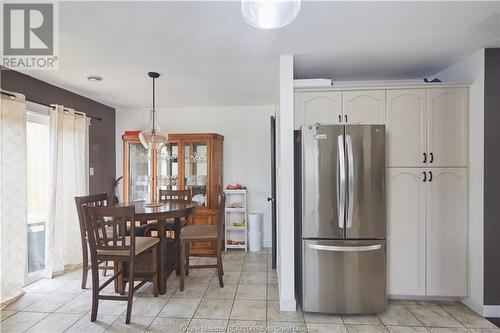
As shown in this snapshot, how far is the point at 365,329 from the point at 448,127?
1.94 meters

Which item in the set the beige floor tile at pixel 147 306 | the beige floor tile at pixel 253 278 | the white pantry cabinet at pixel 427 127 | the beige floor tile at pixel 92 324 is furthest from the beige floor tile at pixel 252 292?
the white pantry cabinet at pixel 427 127

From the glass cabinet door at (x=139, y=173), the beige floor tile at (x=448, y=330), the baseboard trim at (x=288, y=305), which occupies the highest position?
the glass cabinet door at (x=139, y=173)

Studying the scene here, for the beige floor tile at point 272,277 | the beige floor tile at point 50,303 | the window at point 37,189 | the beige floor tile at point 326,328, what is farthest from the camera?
the window at point 37,189

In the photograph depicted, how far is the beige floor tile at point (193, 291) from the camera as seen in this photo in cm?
273

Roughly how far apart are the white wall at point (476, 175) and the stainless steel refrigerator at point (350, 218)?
2.92 feet

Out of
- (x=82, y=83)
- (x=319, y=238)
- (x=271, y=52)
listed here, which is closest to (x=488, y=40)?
(x=271, y=52)

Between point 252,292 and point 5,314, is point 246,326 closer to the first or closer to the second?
point 252,292

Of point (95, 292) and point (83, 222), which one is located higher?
point (83, 222)

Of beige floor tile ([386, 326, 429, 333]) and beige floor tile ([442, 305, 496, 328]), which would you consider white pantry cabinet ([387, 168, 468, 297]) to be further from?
beige floor tile ([386, 326, 429, 333])

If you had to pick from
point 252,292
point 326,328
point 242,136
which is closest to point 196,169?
point 242,136

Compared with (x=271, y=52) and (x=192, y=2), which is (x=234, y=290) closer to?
(x=271, y=52)

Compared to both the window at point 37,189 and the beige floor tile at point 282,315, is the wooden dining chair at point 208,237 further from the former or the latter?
the window at point 37,189

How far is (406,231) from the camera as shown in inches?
101

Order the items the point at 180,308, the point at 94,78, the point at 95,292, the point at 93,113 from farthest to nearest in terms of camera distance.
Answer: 1. the point at 93,113
2. the point at 94,78
3. the point at 180,308
4. the point at 95,292
